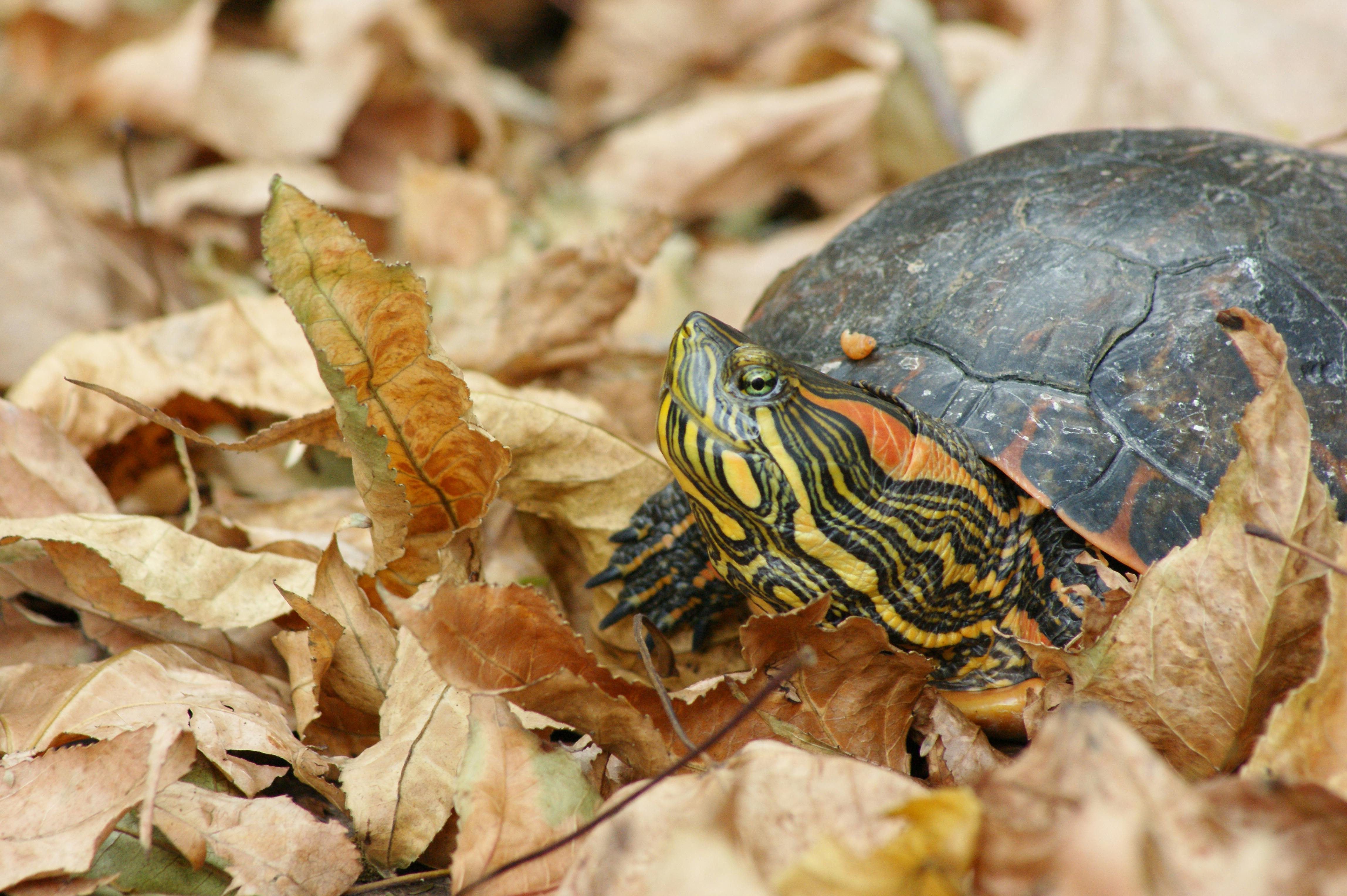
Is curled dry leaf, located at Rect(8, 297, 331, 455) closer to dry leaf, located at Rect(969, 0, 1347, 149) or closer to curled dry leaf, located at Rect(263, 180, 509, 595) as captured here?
curled dry leaf, located at Rect(263, 180, 509, 595)

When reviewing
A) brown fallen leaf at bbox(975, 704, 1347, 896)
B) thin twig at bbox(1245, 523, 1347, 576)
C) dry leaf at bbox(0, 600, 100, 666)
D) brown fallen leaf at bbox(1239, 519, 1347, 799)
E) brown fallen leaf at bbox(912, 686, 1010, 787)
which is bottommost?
brown fallen leaf at bbox(912, 686, 1010, 787)

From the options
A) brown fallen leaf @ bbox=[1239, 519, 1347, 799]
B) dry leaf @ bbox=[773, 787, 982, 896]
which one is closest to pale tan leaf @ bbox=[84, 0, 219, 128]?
dry leaf @ bbox=[773, 787, 982, 896]

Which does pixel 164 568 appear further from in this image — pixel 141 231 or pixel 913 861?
pixel 913 861

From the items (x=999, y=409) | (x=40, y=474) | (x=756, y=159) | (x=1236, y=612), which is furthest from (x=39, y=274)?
(x=1236, y=612)

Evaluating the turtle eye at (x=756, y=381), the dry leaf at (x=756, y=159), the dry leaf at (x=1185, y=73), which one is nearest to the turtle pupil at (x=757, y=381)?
the turtle eye at (x=756, y=381)

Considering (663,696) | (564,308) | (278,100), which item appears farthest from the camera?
(278,100)

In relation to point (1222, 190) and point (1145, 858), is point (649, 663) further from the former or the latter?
point (1222, 190)
